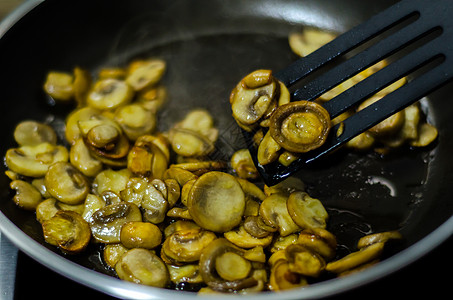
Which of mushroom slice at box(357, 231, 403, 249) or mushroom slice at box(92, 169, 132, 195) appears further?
mushroom slice at box(92, 169, 132, 195)

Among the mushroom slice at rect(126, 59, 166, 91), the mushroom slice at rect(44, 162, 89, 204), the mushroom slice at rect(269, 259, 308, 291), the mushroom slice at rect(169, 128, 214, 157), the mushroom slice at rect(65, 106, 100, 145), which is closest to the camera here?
the mushroom slice at rect(269, 259, 308, 291)

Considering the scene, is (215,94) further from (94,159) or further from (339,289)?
(339,289)

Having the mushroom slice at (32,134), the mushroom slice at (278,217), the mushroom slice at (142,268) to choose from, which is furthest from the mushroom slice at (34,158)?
the mushroom slice at (278,217)

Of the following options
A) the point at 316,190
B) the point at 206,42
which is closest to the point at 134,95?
the point at 206,42

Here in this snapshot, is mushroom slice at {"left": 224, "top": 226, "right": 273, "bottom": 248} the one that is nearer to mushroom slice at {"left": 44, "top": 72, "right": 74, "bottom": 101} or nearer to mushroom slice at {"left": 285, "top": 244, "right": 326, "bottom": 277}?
mushroom slice at {"left": 285, "top": 244, "right": 326, "bottom": 277}

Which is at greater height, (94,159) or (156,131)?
(156,131)

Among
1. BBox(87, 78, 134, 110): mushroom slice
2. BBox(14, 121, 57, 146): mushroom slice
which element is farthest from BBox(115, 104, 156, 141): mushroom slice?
BBox(14, 121, 57, 146): mushroom slice

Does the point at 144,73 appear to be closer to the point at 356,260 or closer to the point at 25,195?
the point at 25,195
